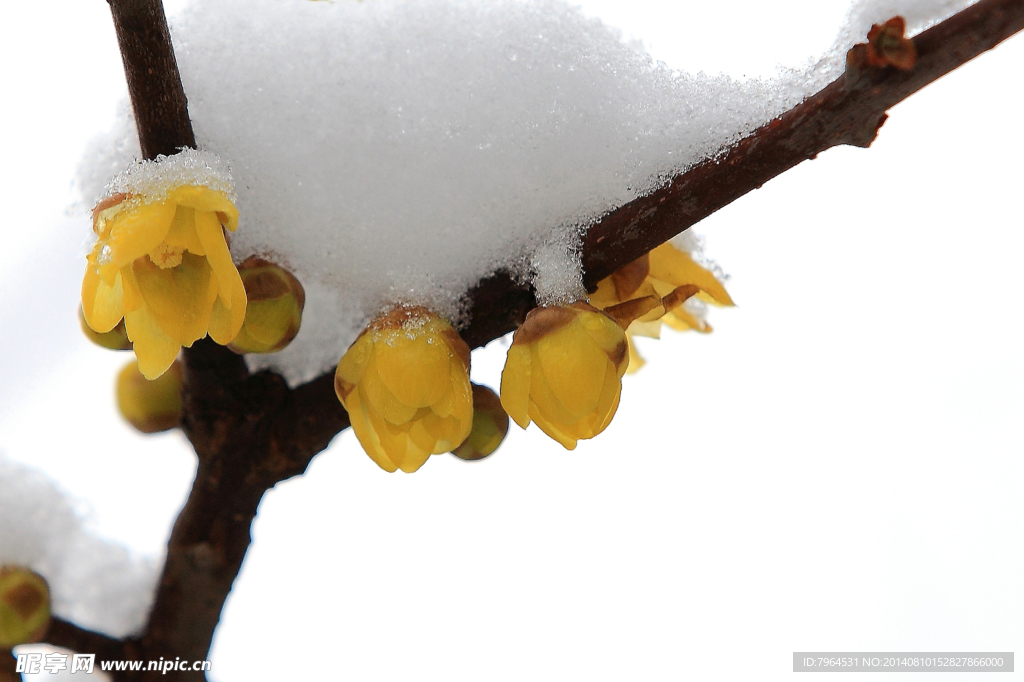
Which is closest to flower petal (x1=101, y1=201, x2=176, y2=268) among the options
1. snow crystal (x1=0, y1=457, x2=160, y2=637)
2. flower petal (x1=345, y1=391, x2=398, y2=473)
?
flower petal (x1=345, y1=391, x2=398, y2=473)

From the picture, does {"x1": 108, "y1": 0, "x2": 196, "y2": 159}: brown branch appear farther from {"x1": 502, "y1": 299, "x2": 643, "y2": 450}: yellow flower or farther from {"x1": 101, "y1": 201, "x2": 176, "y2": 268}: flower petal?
{"x1": 502, "y1": 299, "x2": 643, "y2": 450}: yellow flower

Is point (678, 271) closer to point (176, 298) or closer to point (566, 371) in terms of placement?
point (566, 371)

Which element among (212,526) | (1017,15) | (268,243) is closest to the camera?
(1017,15)

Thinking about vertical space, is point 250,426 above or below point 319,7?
below

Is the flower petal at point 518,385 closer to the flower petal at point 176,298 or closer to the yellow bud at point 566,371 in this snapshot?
the yellow bud at point 566,371

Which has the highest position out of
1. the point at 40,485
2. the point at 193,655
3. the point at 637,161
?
the point at 637,161

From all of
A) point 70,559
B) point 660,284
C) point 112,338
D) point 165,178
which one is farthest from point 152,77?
point 70,559

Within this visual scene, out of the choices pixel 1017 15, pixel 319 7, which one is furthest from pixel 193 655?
pixel 1017 15

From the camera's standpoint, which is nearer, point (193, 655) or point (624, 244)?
point (624, 244)

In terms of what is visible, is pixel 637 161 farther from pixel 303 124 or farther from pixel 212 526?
pixel 212 526
